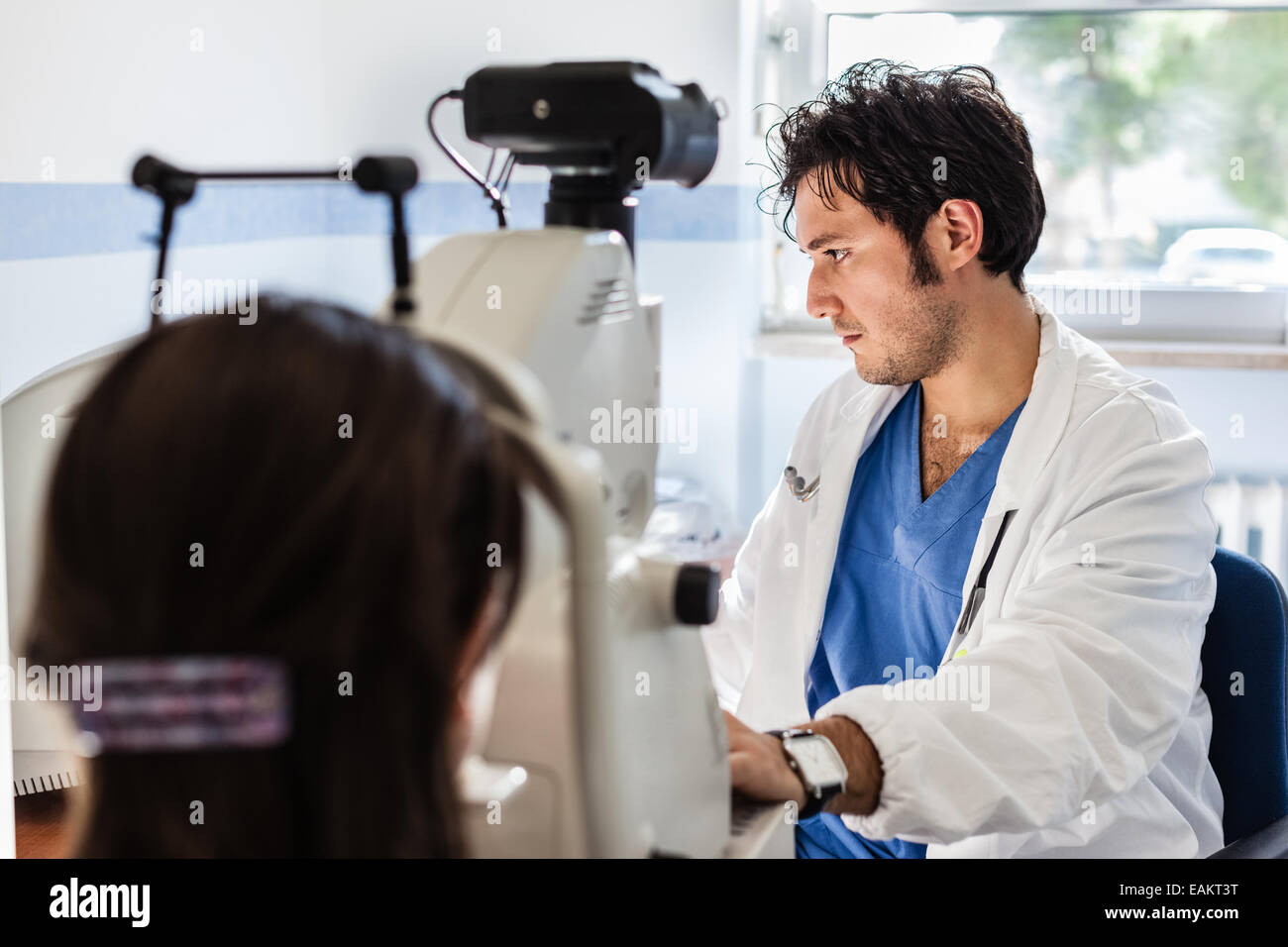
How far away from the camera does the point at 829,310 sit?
147cm

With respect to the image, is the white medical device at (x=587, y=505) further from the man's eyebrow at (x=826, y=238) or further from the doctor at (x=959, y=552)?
the man's eyebrow at (x=826, y=238)

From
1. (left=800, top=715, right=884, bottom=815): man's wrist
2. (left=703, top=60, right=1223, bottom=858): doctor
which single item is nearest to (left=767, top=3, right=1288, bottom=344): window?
(left=703, top=60, right=1223, bottom=858): doctor

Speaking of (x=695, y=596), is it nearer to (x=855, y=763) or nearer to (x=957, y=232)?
(x=855, y=763)

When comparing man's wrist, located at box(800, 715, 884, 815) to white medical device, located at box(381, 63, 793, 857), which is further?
man's wrist, located at box(800, 715, 884, 815)

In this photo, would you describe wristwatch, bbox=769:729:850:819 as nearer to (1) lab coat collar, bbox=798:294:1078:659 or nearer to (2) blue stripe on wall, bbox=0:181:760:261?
(1) lab coat collar, bbox=798:294:1078:659

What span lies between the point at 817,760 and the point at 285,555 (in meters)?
0.49

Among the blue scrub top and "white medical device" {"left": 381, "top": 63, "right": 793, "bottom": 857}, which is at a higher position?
"white medical device" {"left": 381, "top": 63, "right": 793, "bottom": 857}

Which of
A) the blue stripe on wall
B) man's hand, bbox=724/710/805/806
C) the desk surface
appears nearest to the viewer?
man's hand, bbox=724/710/805/806

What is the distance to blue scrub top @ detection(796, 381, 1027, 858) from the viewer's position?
4.40 feet
